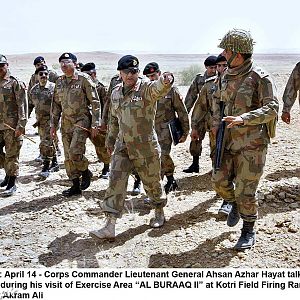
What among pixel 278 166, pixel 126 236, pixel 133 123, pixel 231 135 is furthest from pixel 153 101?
pixel 278 166

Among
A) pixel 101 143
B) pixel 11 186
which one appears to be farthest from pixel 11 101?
pixel 101 143

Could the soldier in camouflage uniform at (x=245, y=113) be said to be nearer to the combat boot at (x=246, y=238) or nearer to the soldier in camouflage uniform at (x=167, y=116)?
the combat boot at (x=246, y=238)

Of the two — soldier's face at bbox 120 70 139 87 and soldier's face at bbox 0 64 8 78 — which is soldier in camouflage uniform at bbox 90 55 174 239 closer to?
soldier's face at bbox 120 70 139 87

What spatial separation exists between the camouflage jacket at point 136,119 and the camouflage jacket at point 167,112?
1.33m

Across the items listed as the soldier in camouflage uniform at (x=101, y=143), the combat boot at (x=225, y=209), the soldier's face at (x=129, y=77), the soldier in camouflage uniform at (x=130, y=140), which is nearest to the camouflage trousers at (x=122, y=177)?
the soldier in camouflage uniform at (x=130, y=140)

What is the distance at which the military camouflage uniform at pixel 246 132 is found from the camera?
416cm

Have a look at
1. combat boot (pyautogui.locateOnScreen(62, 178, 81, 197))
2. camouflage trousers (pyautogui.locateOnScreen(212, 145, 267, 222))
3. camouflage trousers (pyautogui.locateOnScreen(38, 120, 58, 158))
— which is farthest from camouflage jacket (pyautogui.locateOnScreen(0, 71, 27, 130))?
camouflage trousers (pyautogui.locateOnScreen(212, 145, 267, 222))

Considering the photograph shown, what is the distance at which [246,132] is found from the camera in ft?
13.9

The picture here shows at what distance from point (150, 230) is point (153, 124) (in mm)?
1110

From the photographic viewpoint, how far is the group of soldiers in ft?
13.8

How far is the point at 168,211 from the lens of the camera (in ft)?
19.1

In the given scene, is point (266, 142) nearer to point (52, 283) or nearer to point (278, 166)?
point (52, 283)

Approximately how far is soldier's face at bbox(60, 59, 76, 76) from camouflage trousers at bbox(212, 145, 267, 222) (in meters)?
2.68

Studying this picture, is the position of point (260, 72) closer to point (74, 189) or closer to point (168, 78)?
point (168, 78)
